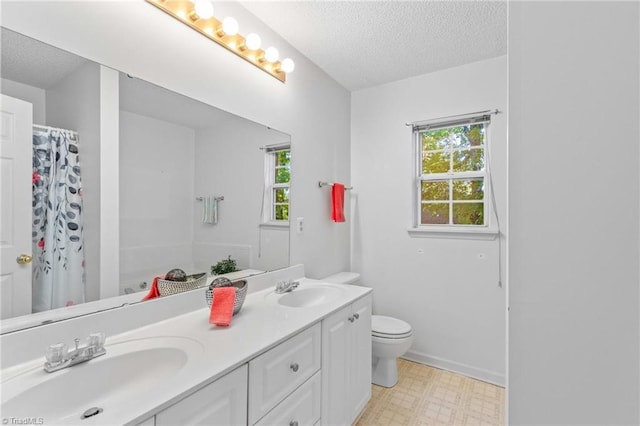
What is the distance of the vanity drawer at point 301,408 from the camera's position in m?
1.07

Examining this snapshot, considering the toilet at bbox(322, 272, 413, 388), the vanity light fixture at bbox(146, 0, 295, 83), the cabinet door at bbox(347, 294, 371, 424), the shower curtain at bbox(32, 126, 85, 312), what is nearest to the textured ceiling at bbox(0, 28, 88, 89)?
the shower curtain at bbox(32, 126, 85, 312)

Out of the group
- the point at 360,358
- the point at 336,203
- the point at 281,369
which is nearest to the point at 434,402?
the point at 360,358

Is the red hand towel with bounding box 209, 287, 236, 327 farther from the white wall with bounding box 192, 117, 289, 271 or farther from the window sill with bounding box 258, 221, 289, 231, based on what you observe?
the window sill with bounding box 258, 221, 289, 231

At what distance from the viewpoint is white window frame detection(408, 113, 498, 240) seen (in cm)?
226

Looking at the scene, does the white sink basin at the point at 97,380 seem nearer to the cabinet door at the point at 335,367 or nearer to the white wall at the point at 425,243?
the cabinet door at the point at 335,367

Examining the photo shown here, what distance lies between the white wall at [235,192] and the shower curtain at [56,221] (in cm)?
49

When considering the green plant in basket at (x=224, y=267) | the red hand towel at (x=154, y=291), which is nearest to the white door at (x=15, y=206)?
the red hand towel at (x=154, y=291)

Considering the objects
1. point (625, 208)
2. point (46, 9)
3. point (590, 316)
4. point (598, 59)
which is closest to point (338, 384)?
point (590, 316)

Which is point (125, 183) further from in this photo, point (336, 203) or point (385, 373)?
point (385, 373)

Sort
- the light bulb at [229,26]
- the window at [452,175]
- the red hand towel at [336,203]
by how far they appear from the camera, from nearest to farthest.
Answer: the light bulb at [229,26], the window at [452,175], the red hand towel at [336,203]

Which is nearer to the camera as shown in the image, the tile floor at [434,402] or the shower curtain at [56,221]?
the shower curtain at [56,221]

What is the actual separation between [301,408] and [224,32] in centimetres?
186

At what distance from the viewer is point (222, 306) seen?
1.23 metres

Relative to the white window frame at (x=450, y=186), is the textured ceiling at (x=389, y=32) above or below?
above
